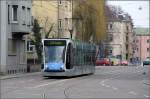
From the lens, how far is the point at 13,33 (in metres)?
58.8

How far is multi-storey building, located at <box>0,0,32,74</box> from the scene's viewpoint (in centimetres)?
5569

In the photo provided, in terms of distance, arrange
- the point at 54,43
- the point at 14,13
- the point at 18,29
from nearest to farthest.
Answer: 1. the point at 54,43
2. the point at 18,29
3. the point at 14,13

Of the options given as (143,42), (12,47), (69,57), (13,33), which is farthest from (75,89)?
(143,42)

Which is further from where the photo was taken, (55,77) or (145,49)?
(145,49)

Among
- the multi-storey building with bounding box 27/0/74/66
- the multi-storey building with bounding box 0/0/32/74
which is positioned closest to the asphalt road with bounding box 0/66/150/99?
the multi-storey building with bounding box 0/0/32/74

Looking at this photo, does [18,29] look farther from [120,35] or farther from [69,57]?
[120,35]

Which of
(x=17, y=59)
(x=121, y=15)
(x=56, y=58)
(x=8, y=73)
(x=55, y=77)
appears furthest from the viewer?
(x=121, y=15)

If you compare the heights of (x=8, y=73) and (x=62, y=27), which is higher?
(x=62, y=27)

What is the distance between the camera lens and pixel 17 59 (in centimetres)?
5994

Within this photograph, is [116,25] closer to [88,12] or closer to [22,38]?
[88,12]

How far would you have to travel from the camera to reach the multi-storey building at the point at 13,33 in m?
55.7

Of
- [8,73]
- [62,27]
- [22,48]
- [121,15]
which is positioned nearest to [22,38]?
[22,48]

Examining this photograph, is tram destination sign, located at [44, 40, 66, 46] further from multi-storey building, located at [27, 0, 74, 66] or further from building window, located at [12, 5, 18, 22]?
multi-storey building, located at [27, 0, 74, 66]

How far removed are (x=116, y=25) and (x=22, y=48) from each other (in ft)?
290
